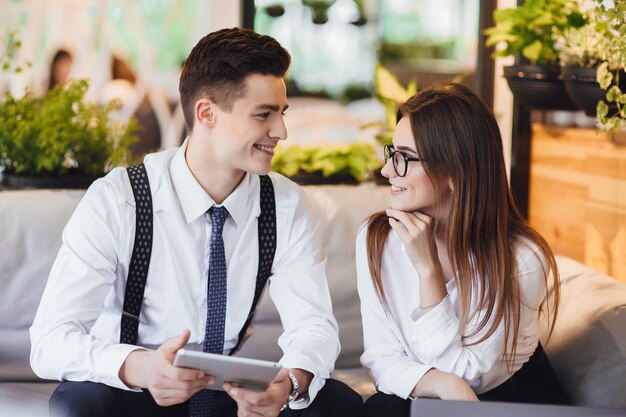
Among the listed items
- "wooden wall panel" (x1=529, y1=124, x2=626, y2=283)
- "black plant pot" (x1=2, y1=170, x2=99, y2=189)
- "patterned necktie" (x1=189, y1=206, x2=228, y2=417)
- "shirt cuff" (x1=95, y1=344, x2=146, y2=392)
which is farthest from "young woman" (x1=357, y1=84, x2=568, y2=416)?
"black plant pot" (x1=2, y1=170, x2=99, y2=189)

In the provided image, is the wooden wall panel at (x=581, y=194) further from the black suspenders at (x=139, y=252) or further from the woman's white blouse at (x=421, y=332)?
the black suspenders at (x=139, y=252)

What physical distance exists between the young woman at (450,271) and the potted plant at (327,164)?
92 centimetres

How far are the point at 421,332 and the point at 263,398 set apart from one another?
16.3 inches

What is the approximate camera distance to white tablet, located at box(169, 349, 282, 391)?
1.61 metres

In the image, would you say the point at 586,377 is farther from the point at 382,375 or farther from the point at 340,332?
the point at 340,332

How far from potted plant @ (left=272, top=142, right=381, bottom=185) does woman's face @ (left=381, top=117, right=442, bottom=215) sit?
0.97 meters

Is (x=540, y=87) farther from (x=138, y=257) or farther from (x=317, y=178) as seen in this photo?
(x=138, y=257)

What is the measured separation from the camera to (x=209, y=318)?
2146mm

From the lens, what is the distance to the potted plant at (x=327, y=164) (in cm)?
304

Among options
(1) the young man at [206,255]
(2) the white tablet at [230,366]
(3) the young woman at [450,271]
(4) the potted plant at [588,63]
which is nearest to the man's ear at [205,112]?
(1) the young man at [206,255]

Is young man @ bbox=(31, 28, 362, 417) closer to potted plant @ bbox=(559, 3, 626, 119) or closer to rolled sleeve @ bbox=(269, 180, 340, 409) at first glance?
rolled sleeve @ bbox=(269, 180, 340, 409)

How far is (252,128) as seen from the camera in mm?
2127

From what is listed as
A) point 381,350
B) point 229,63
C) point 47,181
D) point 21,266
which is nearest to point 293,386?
point 381,350

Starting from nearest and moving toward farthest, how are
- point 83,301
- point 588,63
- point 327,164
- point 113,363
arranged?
point 113,363 < point 83,301 < point 588,63 < point 327,164
